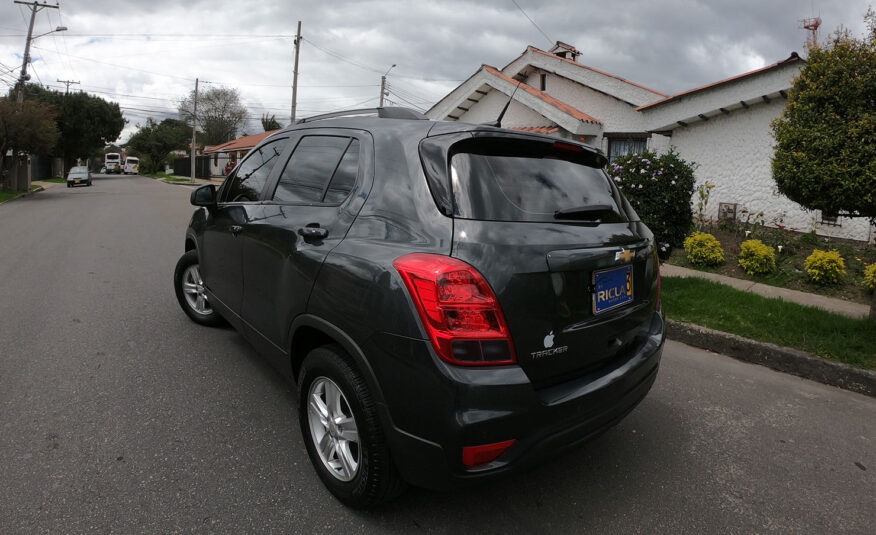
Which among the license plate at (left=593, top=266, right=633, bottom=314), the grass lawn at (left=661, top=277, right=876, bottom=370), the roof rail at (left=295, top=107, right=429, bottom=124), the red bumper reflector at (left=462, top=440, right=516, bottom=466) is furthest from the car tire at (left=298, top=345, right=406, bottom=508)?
the grass lawn at (left=661, top=277, right=876, bottom=370)

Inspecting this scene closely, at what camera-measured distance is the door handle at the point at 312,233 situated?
243 cm

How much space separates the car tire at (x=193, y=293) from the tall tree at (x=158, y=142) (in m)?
82.8

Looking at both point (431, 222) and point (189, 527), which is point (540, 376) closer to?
point (431, 222)

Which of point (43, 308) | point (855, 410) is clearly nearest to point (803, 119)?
point (855, 410)

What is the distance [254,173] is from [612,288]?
244 centimetres

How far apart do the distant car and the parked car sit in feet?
130

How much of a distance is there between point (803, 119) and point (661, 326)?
10.8 ft

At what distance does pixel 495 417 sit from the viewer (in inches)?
72.4

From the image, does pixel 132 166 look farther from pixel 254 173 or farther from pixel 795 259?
pixel 795 259

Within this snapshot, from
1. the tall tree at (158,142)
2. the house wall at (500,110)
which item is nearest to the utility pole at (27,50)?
the house wall at (500,110)

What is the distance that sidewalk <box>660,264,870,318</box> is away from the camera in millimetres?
5575

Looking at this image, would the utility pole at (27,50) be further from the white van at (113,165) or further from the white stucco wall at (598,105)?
the white van at (113,165)

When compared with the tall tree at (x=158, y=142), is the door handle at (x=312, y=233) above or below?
below

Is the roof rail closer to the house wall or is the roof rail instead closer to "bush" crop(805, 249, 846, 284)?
"bush" crop(805, 249, 846, 284)
